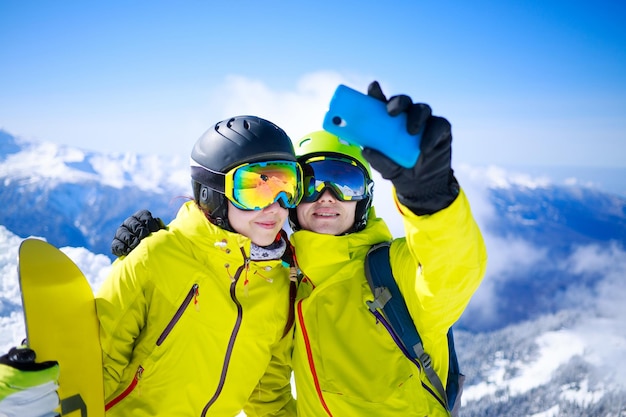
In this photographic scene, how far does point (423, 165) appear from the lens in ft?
5.57

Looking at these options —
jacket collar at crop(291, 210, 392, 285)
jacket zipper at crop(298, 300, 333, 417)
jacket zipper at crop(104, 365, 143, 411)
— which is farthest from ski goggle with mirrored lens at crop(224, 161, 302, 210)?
jacket zipper at crop(104, 365, 143, 411)

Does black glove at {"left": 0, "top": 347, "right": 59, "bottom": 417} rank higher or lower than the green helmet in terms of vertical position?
lower

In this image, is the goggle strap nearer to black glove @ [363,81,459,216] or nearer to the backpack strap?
the backpack strap

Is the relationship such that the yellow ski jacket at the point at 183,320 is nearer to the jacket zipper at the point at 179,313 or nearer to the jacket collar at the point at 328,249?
the jacket zipper at the point at 179,313

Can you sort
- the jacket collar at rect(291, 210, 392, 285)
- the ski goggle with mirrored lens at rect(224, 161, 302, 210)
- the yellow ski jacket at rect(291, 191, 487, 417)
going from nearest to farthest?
the yellow ski jacket at rect(291, 191, 487, 417) < the ski goggle with mirrored lens at rect(224, 161, 302, 210) < the jacket collar at rect(291, 210, 392, 285)

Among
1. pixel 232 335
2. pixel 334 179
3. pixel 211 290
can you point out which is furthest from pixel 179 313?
pixel 334 179

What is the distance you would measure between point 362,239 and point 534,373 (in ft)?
417

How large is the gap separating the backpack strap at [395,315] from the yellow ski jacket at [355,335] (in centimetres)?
5

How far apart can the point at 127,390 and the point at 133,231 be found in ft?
3.67

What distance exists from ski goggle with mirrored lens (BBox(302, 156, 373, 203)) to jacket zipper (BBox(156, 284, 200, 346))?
50.6 inches

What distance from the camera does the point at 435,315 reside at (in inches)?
92.7

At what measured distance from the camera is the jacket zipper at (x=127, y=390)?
109 inches

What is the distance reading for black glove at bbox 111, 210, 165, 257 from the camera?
3.07 meters

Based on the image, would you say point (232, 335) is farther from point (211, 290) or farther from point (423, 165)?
point (423, 165)
